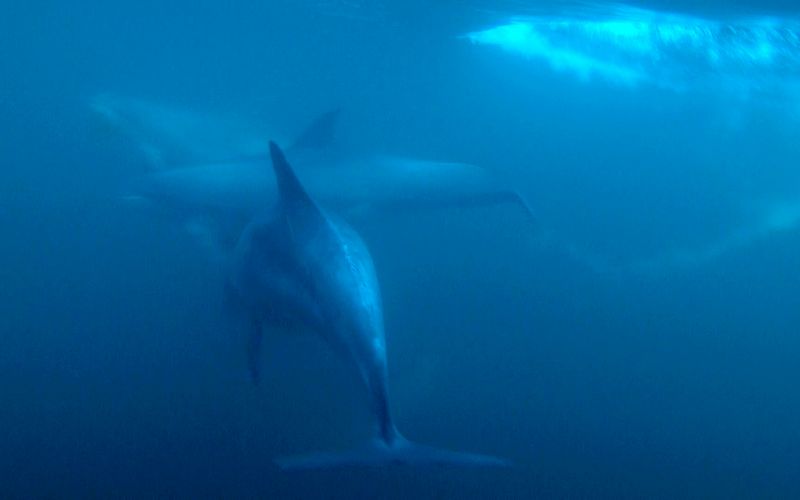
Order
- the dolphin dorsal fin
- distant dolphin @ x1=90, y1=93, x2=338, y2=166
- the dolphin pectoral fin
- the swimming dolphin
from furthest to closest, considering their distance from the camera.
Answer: distant dolphin @ x1=90, y1=93, x2=338, y2=166
the dolphin pectoral fin
the dolphin dorsal fin
the swimming dolphin

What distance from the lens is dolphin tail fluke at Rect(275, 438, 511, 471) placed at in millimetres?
5387

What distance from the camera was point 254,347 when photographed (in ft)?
24.2

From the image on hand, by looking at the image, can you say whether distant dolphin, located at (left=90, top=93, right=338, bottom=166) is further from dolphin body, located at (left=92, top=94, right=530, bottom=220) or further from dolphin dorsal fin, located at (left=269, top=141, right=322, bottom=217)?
dolphin dorsal fin, located at (left=269, top=141, right=322, bottom=217)

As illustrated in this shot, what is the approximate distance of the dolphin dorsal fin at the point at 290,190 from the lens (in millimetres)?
6234

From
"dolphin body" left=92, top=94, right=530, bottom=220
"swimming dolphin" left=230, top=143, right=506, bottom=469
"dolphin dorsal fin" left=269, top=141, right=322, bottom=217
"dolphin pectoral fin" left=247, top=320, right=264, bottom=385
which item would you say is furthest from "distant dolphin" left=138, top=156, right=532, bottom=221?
"dolphin dorsal fin" left=269, top=141, right=322, bottom=217

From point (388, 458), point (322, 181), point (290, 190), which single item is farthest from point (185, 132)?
point (388, 458)

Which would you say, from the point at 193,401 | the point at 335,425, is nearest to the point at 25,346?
the point at 193,401

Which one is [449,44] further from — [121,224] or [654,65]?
[121,224]

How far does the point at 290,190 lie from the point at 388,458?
254 cm

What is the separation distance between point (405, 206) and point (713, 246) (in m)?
5.57

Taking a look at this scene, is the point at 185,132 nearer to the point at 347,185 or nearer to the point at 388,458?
the point at 347,185

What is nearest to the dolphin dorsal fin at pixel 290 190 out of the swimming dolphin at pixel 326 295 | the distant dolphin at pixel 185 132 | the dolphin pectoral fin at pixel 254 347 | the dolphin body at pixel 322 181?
the swimming dolphin at pixel 326 295

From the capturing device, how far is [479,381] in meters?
8.15

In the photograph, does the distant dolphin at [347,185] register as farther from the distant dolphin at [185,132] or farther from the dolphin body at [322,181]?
the distant dolphin at [185,132]
